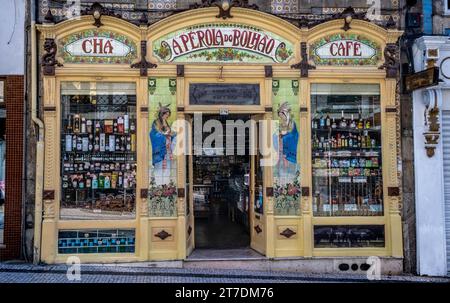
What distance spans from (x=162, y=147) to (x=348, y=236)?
3.73 meters

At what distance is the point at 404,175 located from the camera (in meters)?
9.30

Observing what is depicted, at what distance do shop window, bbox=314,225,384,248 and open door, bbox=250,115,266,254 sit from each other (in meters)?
0.99

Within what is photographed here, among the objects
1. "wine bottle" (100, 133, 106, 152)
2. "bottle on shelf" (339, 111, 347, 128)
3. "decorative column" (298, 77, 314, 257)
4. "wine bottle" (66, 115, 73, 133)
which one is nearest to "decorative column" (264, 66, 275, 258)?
"decorative column" (298, 77, 314, 257)

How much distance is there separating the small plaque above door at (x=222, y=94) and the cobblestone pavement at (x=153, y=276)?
2.98m

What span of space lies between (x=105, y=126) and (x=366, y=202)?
499 cm

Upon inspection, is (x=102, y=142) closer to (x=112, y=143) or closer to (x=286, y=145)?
(x=112, y=143)

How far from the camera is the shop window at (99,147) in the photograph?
899cm

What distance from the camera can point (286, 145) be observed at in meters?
9.19

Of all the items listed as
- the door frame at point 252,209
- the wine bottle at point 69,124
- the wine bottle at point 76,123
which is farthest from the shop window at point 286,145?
the wine bottle at point 69,124

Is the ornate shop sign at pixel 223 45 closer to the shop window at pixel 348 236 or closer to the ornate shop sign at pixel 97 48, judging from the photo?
the ornate shop sign at pixel 97 48

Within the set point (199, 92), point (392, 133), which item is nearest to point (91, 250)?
point (199, 92)
